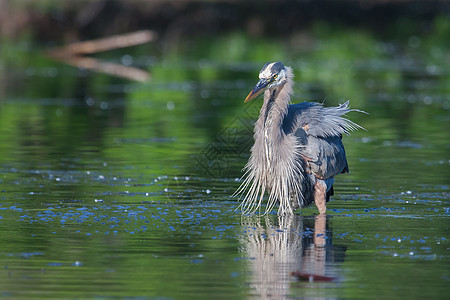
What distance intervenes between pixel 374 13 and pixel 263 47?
53.8 ft

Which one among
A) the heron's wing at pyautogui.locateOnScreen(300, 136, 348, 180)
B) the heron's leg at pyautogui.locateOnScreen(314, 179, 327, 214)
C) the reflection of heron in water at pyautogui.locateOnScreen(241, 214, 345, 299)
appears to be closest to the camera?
the reflection of heron in water at pyautogui.locateOnScreen(241, 214, 345, 299)

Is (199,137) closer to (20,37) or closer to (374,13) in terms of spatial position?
(20,37)

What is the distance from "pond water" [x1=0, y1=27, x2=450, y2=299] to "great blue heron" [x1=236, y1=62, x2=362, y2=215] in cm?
30

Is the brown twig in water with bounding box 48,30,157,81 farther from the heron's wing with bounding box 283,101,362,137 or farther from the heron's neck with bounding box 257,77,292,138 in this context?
the heron's neck with bounding box 257,77,292,138

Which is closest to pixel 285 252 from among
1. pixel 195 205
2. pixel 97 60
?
pixel 195 205

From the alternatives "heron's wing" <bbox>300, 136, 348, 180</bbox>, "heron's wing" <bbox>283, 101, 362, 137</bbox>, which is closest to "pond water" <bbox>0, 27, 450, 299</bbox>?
"heron's wing" <bbox>300, 136, 348, 180</bbox>

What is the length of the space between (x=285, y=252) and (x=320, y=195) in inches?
80.5

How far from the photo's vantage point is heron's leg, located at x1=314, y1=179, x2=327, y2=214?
10.2 meters

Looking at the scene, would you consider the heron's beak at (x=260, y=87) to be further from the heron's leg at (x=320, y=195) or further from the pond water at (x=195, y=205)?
the pond water at (x=195, y=205)

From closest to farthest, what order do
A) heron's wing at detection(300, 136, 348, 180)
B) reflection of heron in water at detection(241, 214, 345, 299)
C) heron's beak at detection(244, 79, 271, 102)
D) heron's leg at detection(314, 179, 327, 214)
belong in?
reflection of heron in water at detection(241, 214, 345, 299) → heron's beak at detection(244, 79, 271, 102) → heron's leg at detection(314, 179, 327, 214) → heron's wing at detection(300, 136, 348, 180)

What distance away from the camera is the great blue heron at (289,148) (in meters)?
10.2

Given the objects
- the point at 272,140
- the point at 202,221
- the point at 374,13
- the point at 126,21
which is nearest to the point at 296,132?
the point at 272,140

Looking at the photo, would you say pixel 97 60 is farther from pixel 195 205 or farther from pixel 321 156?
pixel 321 156

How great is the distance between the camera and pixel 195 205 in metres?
10.5
